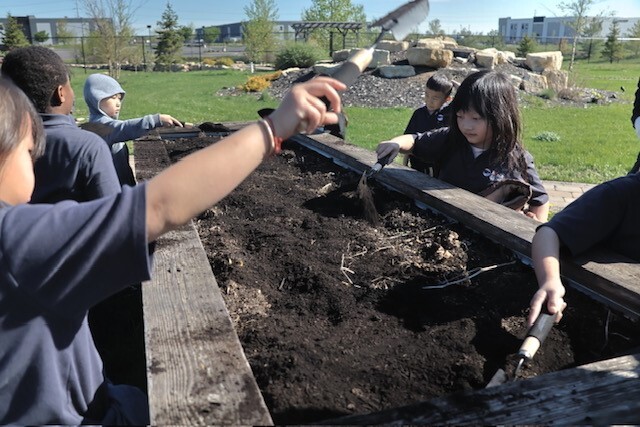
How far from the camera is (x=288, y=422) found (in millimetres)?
1604

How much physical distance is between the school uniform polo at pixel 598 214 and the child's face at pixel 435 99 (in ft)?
9.56

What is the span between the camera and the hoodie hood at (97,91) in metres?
4.09

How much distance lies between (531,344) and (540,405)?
33 cm

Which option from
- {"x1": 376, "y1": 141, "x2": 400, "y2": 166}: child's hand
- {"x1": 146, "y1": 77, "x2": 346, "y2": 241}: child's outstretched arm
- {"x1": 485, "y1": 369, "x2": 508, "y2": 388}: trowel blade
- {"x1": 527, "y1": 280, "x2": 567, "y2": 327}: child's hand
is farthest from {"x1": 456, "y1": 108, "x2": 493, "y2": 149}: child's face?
{"x1": 146, "y1": 77, "x2": 346, "y2": 241}: child's outstretched arm

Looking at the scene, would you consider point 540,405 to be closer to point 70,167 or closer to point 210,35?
point 70,167

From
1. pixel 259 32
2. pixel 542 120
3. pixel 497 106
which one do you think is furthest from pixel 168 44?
pixel 497 106

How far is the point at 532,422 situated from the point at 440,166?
2.69 metres

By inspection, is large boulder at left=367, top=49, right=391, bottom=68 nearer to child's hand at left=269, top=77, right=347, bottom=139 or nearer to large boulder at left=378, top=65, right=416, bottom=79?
large boulder at left=378, top=65, right=416, bottom=79

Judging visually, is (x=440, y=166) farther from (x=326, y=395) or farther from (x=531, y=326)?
(x=326, y=395)

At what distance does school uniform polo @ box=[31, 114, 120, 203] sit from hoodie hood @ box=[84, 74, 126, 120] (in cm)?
152

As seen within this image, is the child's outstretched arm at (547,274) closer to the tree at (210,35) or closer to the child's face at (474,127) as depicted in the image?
the child's face at (474,127)

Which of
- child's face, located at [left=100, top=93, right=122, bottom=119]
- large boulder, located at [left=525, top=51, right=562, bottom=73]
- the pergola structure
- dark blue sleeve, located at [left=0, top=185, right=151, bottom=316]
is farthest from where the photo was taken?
the pergola structure

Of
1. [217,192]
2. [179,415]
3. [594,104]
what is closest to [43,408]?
[179,415]

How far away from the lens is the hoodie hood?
13.4 feet
